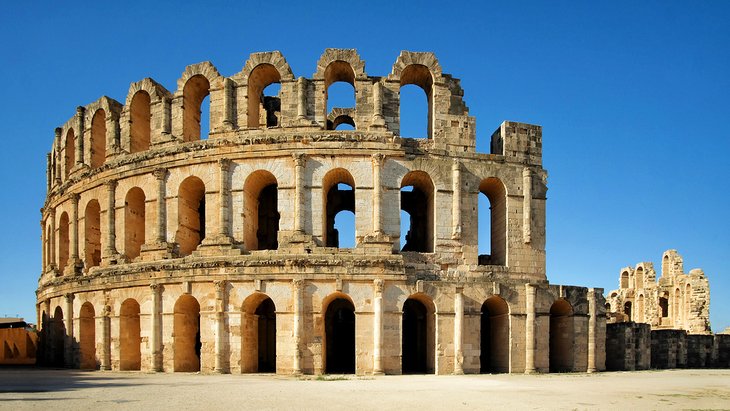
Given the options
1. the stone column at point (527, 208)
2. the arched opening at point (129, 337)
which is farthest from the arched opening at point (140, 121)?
the stone column at point (527, 208)

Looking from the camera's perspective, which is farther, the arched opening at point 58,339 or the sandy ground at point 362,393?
the arched opening at point 58,339

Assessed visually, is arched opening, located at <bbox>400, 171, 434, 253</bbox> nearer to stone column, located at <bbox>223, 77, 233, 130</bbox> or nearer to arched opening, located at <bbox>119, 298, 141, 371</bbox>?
stone column, located at <bbox>223, 77, 233, 130</bbox>

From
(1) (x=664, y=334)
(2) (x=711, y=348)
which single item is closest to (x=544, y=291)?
(1) (x=664, y=334)

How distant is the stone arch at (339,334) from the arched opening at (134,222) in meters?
8.55

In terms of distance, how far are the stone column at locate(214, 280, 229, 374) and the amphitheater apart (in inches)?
2.3

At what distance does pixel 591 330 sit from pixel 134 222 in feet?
63.3

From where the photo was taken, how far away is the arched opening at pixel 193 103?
23953 mm

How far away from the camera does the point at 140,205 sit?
995 inches

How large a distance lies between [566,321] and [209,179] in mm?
15127

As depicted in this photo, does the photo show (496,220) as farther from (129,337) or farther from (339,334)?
(129,337)

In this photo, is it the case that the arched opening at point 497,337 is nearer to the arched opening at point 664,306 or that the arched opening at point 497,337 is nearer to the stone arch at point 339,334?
the stone arch at point 339,334

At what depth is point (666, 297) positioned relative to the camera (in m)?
42.8

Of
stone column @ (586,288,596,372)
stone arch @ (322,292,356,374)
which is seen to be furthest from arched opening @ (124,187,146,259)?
stone column @ (586,288,596,372)

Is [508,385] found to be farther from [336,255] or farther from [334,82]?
[334,82]
